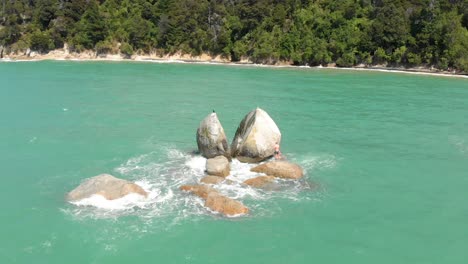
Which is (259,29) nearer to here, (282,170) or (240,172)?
(240,172)

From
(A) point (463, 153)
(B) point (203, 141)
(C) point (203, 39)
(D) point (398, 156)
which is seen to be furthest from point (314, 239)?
(C) point (203, 39)

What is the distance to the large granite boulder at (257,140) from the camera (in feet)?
97.9

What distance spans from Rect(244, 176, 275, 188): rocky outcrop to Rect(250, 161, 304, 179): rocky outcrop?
78 centimetres

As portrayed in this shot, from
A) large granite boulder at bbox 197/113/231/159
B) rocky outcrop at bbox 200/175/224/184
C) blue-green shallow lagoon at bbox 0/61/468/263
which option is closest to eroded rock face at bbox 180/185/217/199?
blue-green shallow lagoon at bbox 0/61/468/263

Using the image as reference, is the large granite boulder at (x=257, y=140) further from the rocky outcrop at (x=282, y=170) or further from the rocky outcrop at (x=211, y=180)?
the rocky outcrop at (x=211, y=180)

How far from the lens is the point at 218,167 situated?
27.4 meters

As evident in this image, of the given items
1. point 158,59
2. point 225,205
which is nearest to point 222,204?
point 225,205

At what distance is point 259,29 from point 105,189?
102809 millimetres

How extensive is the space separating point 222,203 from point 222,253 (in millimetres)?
3884

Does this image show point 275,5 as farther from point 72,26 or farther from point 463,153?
point 463,153

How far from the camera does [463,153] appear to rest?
33156 millimetres

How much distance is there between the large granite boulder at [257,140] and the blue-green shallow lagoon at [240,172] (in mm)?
2601

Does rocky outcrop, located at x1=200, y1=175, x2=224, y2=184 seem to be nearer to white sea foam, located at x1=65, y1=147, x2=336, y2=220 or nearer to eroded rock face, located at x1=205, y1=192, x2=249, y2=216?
white sea foam, located at x1=65, y1=147, x2=336, y2=220

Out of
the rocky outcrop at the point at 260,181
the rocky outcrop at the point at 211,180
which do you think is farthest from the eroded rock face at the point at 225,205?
the rocky outcrop at the point at 260,181
